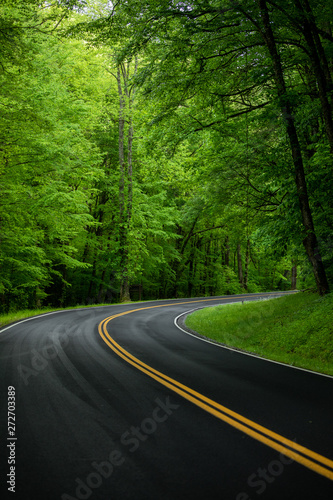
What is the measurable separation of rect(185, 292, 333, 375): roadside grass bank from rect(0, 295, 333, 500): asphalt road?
1.40 metres

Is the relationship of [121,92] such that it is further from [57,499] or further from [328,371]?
[57,499]

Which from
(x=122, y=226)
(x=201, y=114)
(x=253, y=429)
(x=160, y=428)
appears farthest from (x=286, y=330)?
(x=122, y=226)

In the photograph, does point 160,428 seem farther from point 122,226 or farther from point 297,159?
point 122,226

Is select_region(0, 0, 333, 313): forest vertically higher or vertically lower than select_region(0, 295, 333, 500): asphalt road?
higher

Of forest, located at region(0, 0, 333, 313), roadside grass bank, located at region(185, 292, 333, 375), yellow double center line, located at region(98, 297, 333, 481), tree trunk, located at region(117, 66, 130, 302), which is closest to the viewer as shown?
yellow double center line, located at region(98, 297, 333, 481)

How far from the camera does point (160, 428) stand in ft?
14.2

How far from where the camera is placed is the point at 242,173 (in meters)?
14.8

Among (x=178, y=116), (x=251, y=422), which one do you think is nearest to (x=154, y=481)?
(x=251, y=422)

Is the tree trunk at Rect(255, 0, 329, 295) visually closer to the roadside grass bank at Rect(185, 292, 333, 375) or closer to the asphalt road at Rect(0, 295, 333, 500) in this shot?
the roadside grass bank at Rect(185, 292, 333, 375)

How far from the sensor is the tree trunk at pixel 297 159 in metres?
10.9

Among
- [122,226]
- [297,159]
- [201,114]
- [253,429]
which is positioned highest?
[201,114]

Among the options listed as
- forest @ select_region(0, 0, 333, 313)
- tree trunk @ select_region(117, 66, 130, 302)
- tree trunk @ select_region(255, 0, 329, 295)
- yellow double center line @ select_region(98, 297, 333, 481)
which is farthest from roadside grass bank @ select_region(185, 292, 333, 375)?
tree trunk @ select_region(117, 66, 130, 302)

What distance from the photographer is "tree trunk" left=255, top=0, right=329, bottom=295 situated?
1093 centimetres

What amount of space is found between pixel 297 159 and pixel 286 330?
5.80 metres
